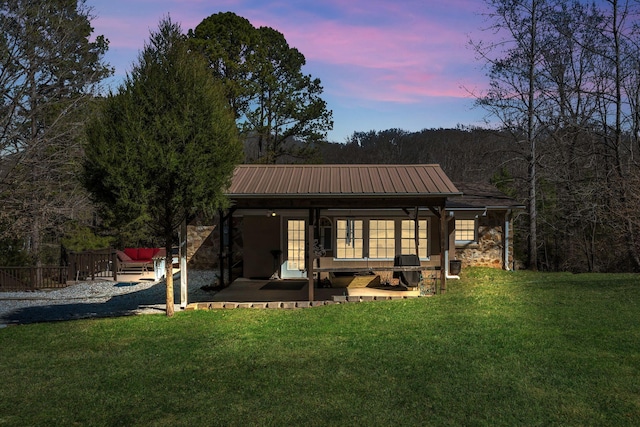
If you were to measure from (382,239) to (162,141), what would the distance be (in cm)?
848

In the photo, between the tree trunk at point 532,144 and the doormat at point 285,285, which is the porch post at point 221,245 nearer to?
the doormat at point 285,285

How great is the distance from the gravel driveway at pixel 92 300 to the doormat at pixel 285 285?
1.70 meters

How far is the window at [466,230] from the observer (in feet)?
60.7

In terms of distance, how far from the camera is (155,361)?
7.18 meters

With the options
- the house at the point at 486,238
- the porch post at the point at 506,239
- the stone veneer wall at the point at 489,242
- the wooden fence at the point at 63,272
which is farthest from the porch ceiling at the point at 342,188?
the wooden fence at the point at 63,272

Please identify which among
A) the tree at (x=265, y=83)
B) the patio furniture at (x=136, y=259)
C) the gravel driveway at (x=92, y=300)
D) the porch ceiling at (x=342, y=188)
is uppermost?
the tree at (x=265, y=83)

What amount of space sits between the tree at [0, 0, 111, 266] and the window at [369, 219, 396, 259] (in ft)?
28.3

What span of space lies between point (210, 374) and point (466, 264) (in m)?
14.0

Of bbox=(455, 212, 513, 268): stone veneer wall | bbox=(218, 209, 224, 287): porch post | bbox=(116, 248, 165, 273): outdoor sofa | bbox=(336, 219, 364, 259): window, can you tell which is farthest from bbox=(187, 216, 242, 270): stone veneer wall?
bbox=(455, 212, 513, 268): stone veneer wall

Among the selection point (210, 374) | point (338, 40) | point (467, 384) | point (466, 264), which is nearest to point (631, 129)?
point (466, 264)

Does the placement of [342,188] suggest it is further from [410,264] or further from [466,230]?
[466,230]

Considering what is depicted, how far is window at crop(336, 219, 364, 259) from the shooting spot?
15.9 metres

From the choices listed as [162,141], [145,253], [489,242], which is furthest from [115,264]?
[489,242]

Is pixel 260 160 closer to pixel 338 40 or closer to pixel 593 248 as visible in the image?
pixel 338 40
